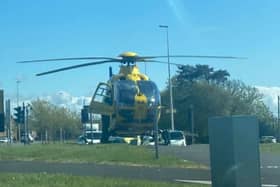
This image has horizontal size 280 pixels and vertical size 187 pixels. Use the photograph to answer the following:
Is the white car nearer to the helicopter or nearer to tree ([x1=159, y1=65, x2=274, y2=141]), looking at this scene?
the helicopter

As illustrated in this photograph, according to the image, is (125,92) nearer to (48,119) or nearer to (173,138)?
(173,138)

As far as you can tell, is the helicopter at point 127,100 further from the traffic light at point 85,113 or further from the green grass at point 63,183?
the green grass at point 63,183

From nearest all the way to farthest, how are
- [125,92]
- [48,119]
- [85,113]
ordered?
[125,92] → [85,113] → [48,119]

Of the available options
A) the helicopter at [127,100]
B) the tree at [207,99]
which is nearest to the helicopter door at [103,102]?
the helicopter at [127,100]

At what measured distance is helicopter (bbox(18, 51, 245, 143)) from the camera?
55625mm

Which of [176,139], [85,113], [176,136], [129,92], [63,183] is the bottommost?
[63,183]

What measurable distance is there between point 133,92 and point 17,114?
10113 mm

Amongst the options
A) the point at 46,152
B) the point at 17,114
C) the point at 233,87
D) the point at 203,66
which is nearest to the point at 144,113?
the point at 17,114

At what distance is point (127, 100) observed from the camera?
183 ft

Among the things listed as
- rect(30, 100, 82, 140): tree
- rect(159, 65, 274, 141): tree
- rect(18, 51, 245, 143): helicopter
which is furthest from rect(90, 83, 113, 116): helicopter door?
rect(30, 100, 82, 140): tree

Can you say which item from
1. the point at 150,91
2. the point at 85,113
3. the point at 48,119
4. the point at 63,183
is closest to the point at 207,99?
the point at 85,113

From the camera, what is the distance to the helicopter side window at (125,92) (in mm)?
55531

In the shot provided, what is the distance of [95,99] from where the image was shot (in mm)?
59469

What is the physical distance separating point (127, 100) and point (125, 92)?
2.40 feet
